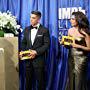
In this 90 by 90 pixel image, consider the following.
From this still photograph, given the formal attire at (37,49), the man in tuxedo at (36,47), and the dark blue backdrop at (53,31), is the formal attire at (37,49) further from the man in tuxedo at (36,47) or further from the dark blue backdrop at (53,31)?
the dark blue backdrop at (53,31)

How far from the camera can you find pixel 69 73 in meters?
4.50

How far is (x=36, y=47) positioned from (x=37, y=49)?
7 cm

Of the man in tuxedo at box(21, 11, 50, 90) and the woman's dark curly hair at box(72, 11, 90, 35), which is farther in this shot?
the man in tuxedo at box(21, 11, 50, 90)

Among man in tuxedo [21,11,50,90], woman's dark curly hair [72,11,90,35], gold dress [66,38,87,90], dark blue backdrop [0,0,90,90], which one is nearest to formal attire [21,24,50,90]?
man in tuxedo [21,11,50,90]

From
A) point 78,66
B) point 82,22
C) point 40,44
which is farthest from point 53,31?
point 78,66

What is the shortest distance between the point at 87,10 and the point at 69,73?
108 cm

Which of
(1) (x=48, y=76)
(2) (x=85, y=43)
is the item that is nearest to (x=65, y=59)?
(1) (x=48, y=76)

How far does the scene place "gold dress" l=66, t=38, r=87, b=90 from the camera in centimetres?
429

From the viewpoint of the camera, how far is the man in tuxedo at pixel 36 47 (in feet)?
15.1

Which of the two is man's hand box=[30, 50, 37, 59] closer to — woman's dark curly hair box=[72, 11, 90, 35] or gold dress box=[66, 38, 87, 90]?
Answer: gold dress box=[66, 38, 87, 90]

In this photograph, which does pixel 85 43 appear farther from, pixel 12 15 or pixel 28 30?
pixel 12 15

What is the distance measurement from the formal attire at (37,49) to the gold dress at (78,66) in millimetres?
473

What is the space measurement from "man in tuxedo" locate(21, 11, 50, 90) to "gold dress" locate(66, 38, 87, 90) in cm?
48

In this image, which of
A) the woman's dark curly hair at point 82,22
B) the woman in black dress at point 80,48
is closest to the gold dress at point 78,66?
the woman in black dress at point 80,48
